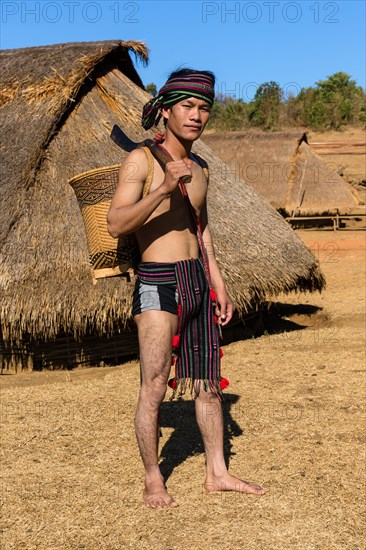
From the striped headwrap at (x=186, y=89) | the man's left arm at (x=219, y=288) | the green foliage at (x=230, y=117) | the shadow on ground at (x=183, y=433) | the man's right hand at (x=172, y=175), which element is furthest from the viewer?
the green foliage at (x=230, y=117)

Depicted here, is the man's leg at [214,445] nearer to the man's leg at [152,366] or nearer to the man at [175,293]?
the man at [175,293]

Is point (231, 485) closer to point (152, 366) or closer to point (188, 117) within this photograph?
point (152, 366)

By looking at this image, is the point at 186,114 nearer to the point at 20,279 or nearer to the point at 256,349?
the point at 20,279

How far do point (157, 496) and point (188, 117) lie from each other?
1830mm

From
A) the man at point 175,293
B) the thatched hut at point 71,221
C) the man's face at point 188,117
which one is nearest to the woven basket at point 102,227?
the man at point 175,293

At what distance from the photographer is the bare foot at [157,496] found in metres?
3.56

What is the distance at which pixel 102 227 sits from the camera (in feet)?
12.4

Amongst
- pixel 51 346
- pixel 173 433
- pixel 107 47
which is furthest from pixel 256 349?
pixel 107 47

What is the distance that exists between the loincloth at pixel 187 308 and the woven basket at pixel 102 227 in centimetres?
14

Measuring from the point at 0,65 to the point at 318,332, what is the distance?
4.68 m

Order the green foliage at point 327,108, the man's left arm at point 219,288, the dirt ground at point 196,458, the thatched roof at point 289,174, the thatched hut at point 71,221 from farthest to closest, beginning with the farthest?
the green foliage at point 327,108, the thatched roof at point 289,174, the thatched hut at point 71,221, the man's left arm at point 219,288, the dirt ground at point 196,458

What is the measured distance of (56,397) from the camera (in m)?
5.70

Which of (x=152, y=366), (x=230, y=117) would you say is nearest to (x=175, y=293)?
(x=152, y=366)

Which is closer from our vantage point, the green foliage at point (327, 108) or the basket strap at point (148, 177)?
the basket strap at point (148, 177)
